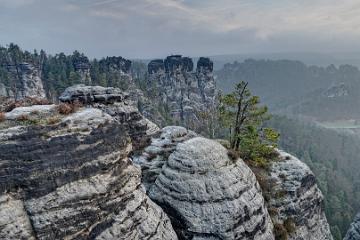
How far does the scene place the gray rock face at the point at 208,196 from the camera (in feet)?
88.9

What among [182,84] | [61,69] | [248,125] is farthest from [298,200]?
[182,84]

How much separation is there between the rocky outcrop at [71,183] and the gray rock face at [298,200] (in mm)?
16127

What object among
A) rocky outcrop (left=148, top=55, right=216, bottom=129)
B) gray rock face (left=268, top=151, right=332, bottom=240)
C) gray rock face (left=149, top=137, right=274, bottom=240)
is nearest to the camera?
gray rock face (left=149, top=137, right=274, bottom=240)

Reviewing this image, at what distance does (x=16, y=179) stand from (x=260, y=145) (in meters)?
28.3

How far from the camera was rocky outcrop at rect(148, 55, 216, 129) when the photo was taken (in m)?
178

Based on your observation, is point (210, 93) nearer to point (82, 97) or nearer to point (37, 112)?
point (82, 97)

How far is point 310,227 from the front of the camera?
35781mm

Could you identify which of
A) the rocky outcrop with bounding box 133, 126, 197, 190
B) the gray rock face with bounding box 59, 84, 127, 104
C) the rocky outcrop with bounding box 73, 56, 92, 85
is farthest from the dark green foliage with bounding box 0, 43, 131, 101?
the rocky outcrop with bounding box 133, 126, 197, 190

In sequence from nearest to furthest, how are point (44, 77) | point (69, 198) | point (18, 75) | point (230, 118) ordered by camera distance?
point (69, 198)
point (230, 118)
point (18, 75)
point (44, 77)

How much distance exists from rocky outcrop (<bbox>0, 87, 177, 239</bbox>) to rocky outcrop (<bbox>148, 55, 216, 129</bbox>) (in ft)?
489

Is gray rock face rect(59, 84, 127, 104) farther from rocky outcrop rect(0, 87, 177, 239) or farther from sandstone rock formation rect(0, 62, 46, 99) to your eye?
sandstone rock formation rect(0, 62, 46, 99)

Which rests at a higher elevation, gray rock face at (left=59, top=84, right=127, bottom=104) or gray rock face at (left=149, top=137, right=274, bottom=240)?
gray rock face at (left=59, top=84, right=127, bottom=104)

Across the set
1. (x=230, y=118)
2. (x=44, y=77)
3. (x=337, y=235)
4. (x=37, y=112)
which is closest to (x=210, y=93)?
(x=44, y=77)

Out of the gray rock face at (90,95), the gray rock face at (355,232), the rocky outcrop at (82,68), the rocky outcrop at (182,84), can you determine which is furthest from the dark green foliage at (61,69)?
the gray rock face at (355,232)
